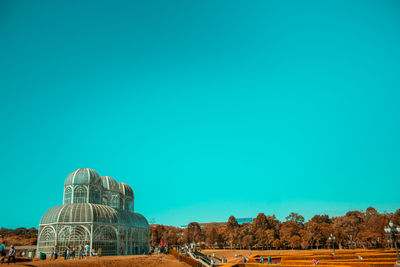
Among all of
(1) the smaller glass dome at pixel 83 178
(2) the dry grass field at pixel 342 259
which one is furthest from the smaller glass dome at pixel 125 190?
(2) the dry grass field at pixel 342 259

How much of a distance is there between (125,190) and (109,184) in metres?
6.36

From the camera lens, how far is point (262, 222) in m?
96.8

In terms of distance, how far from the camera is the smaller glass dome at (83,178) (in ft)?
172

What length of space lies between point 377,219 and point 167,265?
66259 mm

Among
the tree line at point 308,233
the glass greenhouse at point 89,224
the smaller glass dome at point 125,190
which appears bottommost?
the tree line at point 308,233

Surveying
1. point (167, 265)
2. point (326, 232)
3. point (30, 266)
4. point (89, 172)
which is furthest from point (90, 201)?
point (326, 232)

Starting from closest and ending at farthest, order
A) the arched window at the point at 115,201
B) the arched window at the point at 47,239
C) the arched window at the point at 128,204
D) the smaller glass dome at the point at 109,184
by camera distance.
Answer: the arched window at the point at 47,239, the smaller glass dome at the point at 109,184, the arched window at the point at 115,201, the arched window at the point at 128,204

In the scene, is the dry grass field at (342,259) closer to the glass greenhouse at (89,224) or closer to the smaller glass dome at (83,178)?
the glass greenhouse at (89,224)

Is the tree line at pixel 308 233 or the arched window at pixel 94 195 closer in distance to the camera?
the arched window at pixel 94 195

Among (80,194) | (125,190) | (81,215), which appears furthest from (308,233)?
(81,215)

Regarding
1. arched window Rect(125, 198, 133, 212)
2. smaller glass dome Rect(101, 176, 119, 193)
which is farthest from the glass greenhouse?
arched window Rect(125, 198, 133, 212)

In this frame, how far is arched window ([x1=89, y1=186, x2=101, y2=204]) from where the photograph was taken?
5266 centimetres

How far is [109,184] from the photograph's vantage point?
61438 millimetres

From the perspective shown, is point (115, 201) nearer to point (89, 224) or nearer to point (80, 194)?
point (80, 194)
